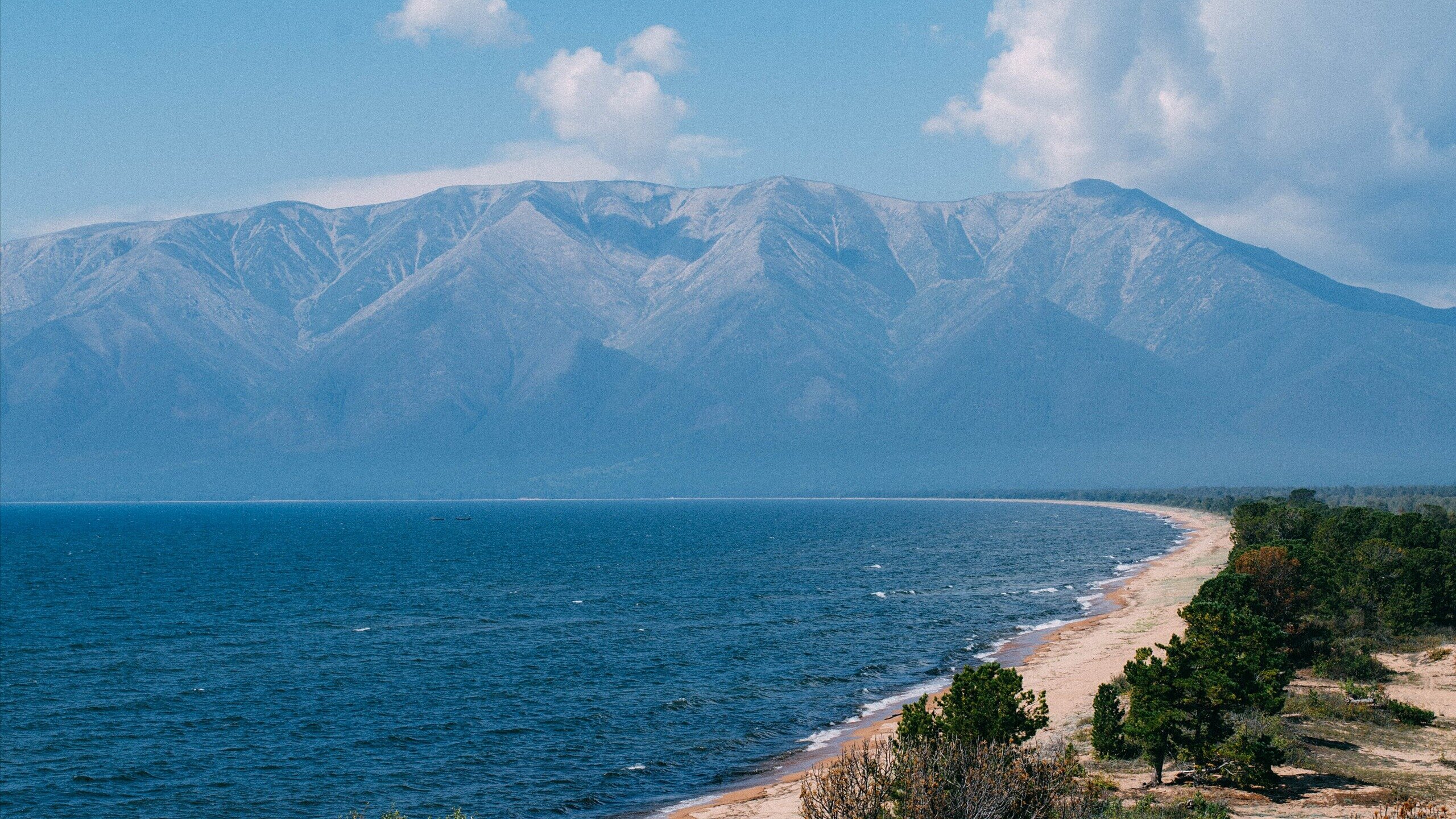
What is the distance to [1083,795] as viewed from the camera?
31.2 m

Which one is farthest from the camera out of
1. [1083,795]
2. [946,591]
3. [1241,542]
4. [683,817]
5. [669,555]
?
[669,555]

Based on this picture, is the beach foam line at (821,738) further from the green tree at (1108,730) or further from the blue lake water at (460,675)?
the green tree at (1108,730)

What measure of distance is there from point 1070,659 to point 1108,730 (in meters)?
26.9

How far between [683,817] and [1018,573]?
307 ft

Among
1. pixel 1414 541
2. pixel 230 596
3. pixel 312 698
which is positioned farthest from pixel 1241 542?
pixel 230 596

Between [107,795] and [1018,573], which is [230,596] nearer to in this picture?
[107,795]

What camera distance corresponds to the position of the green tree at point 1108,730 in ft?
136

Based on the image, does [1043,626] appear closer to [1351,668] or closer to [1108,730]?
[1351,668]

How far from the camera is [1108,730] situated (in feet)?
136

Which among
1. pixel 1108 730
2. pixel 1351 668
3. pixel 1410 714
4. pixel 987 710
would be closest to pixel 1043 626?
pixel 1351 668

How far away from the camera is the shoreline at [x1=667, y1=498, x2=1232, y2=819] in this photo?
41.6 meters

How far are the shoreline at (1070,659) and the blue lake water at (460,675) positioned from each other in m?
2.19

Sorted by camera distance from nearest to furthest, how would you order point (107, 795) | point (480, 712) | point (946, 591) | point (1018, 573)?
point (107, 795) < point (480, 712) < point (946, 591) < point (1018, 573)

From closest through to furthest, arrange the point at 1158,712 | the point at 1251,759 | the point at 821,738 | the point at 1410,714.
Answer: the point at 1251,759 < the point at 1158,712 < the point at 1410,714 < the point at 821,738
